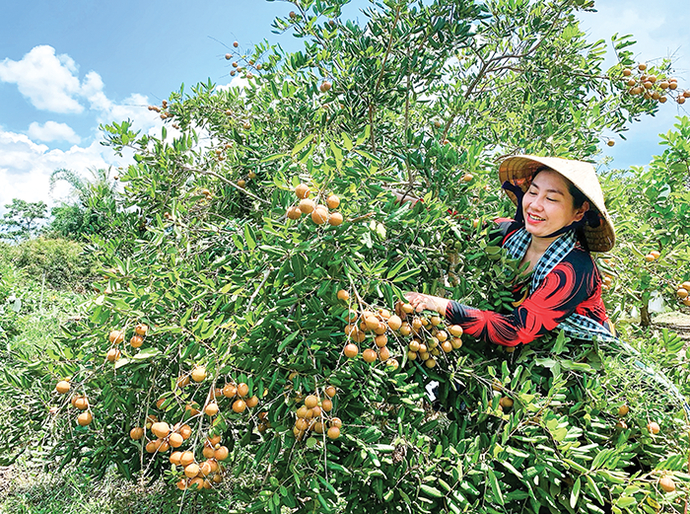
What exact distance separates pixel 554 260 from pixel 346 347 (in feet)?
3.25

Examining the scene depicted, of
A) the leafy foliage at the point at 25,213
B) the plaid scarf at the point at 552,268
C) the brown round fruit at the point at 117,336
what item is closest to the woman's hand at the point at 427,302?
the plaid scarf at the point at 552,268

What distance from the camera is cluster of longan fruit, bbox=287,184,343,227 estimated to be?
118 centimetres

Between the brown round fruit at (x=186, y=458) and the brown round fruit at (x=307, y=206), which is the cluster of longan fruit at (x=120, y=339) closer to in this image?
the brown round fruit at (x=186, y=458)

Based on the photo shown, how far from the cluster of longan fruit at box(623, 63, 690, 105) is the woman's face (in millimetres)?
1654

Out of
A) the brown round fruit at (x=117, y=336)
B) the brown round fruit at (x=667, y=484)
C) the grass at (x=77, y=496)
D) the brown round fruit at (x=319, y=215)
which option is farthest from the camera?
the grass at (x=77, y=496)

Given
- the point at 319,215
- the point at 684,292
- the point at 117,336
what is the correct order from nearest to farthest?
the point at 319,215 → the point at 117,336 → the point at 684,292

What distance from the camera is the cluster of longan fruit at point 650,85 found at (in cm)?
277

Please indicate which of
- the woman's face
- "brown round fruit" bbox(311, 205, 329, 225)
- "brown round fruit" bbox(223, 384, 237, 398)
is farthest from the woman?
"brown round fruit" bbox(223, 384, 237, 398)

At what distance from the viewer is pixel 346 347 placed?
1.29 metres

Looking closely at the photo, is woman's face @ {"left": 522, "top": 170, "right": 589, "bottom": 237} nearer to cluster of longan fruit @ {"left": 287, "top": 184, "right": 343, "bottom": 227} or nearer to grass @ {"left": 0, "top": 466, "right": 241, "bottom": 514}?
cluster of longan fruit @ {"left": 287, "top": 184, "right": 343, "bottom": 227}

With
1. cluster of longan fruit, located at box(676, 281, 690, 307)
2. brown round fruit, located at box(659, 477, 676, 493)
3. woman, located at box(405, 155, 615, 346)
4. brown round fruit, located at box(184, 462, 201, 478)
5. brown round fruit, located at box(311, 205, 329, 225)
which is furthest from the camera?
cluster of longan fruit, located at box(676, 281, 690, 307)

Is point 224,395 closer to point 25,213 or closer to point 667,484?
point 667,484

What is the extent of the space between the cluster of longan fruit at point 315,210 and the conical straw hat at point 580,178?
39.2 inches

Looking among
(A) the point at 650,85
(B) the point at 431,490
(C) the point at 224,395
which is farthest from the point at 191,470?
(A) the point at 650,85
